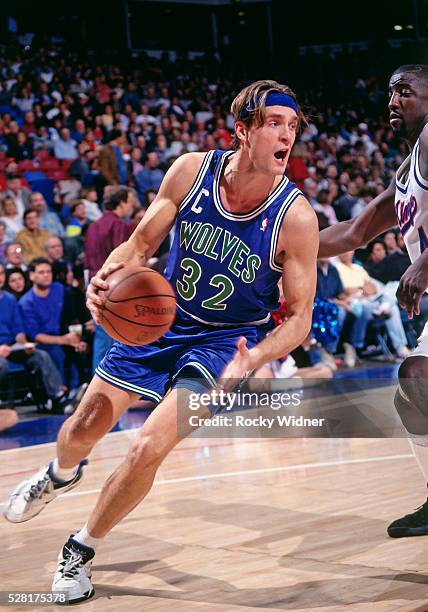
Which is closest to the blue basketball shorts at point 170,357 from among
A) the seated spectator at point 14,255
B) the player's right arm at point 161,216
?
the player's right arm at point 161,216

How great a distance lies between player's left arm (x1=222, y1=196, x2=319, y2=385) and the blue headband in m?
0.38

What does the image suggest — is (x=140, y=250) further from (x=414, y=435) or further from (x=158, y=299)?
(x=414, y=435)

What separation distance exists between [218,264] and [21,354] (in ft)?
13.5

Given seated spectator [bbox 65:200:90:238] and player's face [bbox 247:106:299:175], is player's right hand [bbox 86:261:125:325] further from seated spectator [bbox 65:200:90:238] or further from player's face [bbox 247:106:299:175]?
seated spectator [bbox 65:200:90:238]

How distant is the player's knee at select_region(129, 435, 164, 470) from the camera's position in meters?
3.38

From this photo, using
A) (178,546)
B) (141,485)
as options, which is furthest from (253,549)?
(141,485)

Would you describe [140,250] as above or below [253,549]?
above

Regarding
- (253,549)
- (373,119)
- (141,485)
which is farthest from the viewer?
(373,119)

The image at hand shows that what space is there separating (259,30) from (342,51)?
199 cm

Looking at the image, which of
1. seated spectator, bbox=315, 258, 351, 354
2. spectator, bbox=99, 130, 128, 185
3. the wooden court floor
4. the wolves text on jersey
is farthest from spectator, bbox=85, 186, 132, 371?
the wolves text on jersey

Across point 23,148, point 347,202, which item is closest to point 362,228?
point 347,202

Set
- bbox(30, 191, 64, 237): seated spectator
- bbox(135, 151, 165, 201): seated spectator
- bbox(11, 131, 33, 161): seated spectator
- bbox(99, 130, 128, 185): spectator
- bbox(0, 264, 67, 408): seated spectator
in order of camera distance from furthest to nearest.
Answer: bbox(11, 131, 33, 161): seated spectator, bbox(135, 151, 165, 201): seated spectator, bbox(99, 130, 128, 185): spectator, bbox(30, 191, 64, 237): seated spectator, bbox(0, 264, 67, 408): seated spectator

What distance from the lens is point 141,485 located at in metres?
3.43

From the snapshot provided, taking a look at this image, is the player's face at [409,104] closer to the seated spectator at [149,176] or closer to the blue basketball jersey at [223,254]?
the blue basketball jersey at [223,254]
